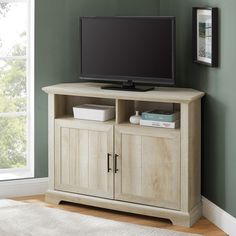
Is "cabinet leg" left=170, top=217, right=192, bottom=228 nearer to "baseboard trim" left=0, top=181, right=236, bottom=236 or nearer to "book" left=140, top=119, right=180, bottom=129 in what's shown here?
"baseboard trim" left=0, top=181, right=236, bottom=236

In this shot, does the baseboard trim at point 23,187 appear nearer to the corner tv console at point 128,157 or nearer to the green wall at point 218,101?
the corner tv console at point 128,157

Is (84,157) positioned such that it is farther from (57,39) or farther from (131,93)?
(57,39)

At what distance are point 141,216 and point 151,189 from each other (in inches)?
9.3

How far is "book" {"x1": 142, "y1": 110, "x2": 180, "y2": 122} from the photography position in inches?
157

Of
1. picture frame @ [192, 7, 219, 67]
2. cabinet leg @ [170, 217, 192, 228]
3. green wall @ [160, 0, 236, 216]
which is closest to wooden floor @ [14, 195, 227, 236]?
cabinet leg @ [170, 217, 192, 228]

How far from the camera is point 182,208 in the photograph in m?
3.98

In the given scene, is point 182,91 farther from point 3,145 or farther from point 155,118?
point 3,145

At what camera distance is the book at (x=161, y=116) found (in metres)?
3.98

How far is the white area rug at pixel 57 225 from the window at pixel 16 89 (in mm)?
516

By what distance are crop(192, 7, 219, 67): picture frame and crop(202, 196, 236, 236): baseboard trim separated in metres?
0.95

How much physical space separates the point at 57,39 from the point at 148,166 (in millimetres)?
1253

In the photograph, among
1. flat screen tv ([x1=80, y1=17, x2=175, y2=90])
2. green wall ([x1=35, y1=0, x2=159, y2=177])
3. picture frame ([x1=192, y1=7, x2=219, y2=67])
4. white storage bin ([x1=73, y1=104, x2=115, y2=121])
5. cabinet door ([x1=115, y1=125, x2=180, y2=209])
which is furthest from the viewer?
green wall ([x1=35, y1=0, x2=159, y2=177])

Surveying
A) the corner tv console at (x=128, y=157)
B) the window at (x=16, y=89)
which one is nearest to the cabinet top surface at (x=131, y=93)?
the corner tv console at (x=128, y=157)

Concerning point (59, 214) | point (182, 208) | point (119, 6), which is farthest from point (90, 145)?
point (119, 6)
